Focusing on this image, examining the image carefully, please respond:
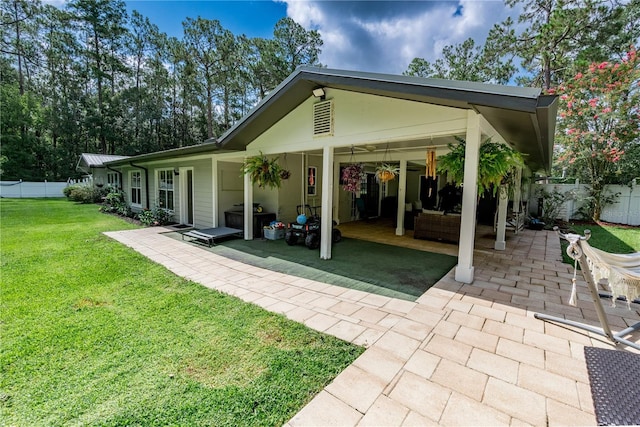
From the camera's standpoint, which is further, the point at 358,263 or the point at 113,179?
the point at 113,179

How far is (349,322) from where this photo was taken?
3000 mm

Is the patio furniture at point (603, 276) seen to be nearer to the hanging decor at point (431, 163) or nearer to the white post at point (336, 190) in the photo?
the hanging decor at point (431, 163)

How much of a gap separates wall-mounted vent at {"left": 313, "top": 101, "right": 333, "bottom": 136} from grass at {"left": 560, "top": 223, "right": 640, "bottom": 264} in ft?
18.1

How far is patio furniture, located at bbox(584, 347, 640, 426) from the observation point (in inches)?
66.3

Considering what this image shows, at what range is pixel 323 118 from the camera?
5.37 meters

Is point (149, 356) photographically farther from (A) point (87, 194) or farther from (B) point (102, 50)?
(B) point (102, 50)

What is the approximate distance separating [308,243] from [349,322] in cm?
337

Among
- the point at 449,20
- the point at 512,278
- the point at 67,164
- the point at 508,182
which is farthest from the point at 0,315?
the point at 67,164

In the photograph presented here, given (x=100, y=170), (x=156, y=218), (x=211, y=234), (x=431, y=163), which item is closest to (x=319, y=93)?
(x=431, y=163)

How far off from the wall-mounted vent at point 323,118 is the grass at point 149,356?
3.47 m

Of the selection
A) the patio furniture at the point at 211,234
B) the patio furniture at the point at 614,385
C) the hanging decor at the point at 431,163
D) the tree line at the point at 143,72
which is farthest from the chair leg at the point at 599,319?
the tree line at the point at 143,72

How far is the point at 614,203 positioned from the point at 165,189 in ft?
58.1

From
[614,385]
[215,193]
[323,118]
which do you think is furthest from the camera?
[215,193]

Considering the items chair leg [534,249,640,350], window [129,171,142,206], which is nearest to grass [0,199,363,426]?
chair leg [534,249,640,350]
